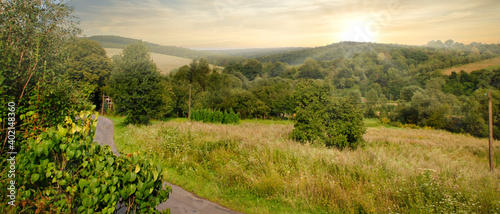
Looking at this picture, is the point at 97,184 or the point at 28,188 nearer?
the point at 97,184

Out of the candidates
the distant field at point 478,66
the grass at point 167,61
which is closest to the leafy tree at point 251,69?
the grass at point 167,61

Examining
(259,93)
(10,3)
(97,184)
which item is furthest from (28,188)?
(259,93)

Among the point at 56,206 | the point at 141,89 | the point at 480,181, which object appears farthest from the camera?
the point at 141,89

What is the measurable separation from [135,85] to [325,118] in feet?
65.1

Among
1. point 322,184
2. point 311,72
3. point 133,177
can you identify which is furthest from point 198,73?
point 133,177

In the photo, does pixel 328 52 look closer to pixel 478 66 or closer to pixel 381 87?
pixel 381 87

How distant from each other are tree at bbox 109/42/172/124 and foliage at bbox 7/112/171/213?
25.5 metres

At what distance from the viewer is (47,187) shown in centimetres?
367

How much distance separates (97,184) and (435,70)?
125 meters

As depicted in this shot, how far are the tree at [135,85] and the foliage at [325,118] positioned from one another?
650 inches

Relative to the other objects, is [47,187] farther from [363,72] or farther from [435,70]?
[435,70]

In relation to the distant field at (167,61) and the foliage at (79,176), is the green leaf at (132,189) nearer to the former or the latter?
the foliage at (79,176)

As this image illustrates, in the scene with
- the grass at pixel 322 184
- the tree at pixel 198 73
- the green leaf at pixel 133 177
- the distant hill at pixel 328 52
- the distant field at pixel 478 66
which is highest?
the distant hill at pixel 328 52

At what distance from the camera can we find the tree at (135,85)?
27.5 m
